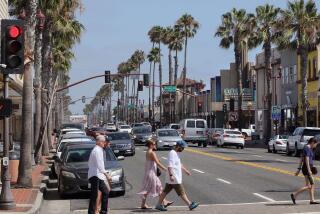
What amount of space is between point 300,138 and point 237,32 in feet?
97.9

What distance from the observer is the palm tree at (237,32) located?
6497cm

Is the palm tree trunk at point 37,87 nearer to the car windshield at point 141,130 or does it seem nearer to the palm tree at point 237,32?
the car windshield at point 141,130

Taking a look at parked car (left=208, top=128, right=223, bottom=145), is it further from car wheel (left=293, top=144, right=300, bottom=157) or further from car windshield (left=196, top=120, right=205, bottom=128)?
car wheel (left=293, top=144, right=300, bottom=157)

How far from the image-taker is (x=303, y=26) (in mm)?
49656

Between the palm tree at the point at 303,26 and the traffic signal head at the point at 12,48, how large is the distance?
118 ft

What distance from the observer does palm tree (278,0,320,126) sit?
1934 inches

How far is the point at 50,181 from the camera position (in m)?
24.2

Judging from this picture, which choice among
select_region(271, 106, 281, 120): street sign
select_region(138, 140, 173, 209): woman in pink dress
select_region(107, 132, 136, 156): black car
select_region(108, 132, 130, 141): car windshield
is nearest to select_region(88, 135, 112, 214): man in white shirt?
select_region(138, 140, 173, 209): woman in pink dress

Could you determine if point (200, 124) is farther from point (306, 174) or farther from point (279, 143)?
point (306, 174)

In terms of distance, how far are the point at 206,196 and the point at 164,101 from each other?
131 meters

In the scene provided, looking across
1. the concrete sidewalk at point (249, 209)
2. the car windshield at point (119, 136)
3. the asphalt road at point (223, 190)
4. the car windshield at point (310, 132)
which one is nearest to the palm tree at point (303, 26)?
the car windshield at point (310, 132)

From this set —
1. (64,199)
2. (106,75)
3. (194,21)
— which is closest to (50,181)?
(64,199)

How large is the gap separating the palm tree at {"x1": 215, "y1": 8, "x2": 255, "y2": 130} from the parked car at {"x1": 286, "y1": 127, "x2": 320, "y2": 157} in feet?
76.0

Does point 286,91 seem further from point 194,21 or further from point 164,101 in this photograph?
point 164,101
